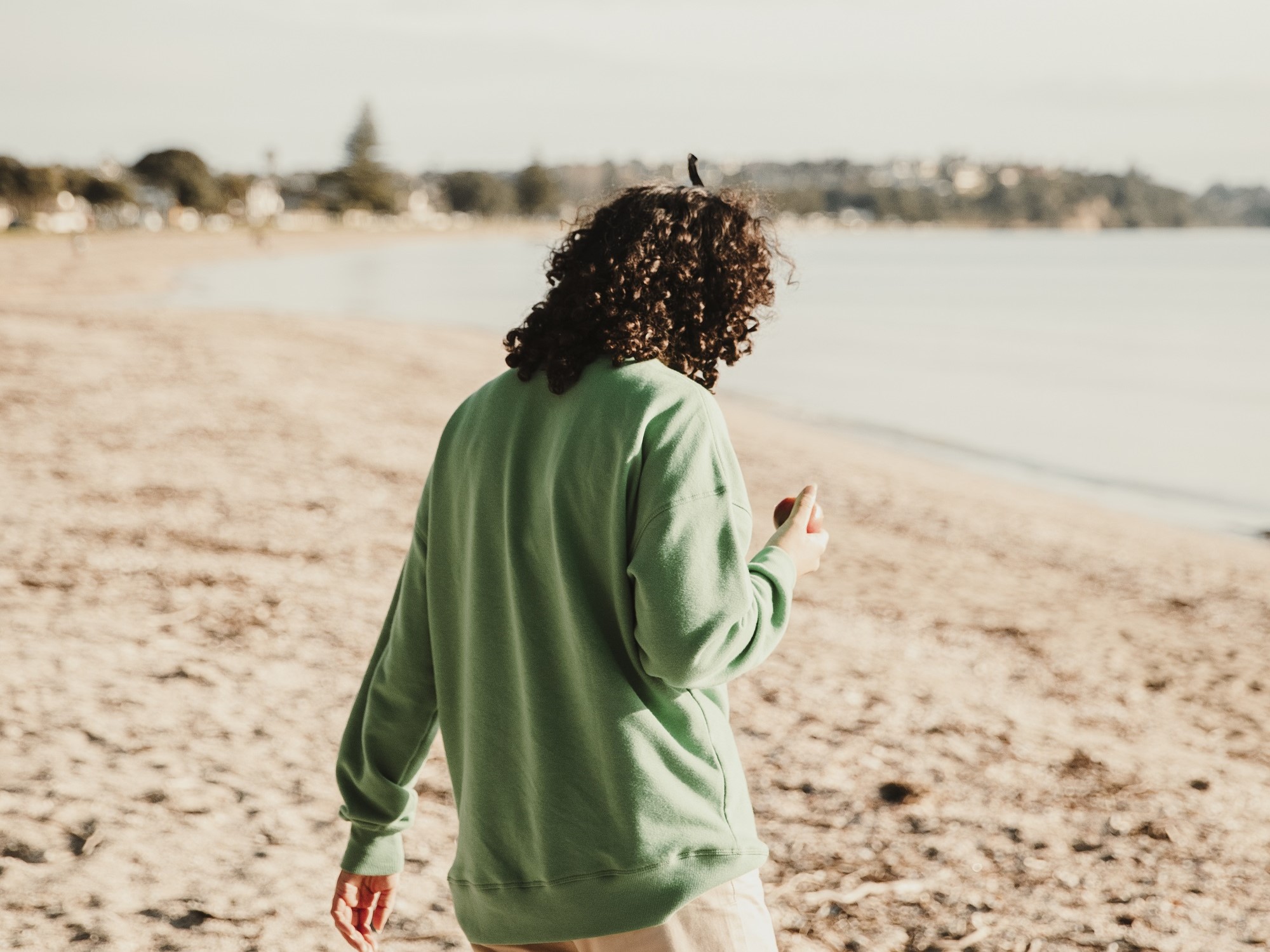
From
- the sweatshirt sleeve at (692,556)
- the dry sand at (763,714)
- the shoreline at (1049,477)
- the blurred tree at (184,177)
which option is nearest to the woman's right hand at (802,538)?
the sweatshirt sleeve at (692,556)

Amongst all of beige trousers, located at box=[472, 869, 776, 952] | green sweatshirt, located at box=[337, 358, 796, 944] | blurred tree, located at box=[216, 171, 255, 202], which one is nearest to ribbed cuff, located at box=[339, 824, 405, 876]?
green sweatshirt, located at box=[337, 358, 796, 944]

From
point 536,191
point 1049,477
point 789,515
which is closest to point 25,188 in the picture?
point 1049,477

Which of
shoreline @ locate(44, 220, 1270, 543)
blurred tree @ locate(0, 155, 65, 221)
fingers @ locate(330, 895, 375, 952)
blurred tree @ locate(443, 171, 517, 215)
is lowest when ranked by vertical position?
shoreline @ locate(44, 220, 1270, 543)

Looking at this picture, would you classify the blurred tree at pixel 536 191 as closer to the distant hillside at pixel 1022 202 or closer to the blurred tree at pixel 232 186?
the distant hillside at pixel 1022 202

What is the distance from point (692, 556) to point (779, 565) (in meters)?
0.22

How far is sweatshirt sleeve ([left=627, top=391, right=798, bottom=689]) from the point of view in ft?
4.25

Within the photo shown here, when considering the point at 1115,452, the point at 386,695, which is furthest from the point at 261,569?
the point at 1115,452

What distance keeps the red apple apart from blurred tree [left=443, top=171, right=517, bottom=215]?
161839 millimetres

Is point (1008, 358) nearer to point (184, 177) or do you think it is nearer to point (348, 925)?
point (348, 925)

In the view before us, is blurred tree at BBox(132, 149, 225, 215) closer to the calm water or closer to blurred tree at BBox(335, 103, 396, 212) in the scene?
blurred tree at BBox(335, 103, 396, 212)

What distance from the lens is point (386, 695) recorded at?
169 centimetres

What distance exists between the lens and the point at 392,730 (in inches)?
67.1

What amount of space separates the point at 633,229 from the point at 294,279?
45164 mm

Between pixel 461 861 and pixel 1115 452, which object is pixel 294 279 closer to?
pixel 1115 452
